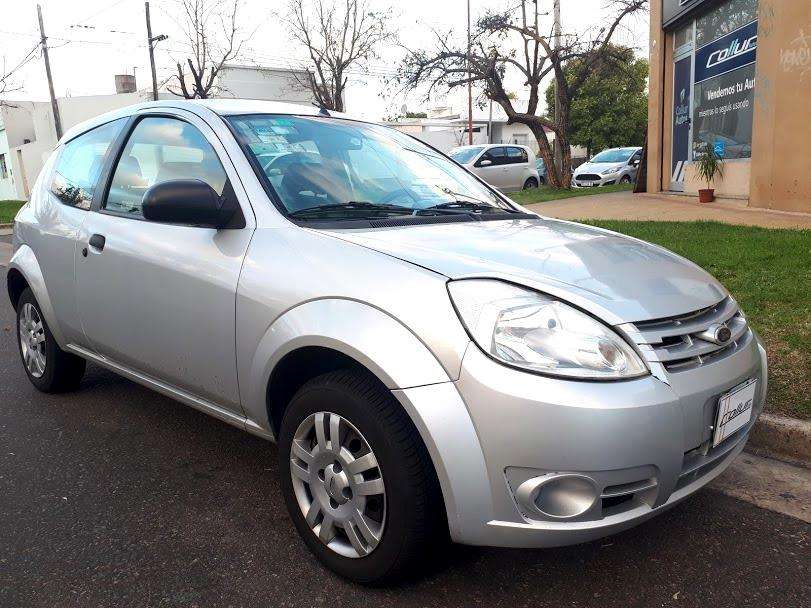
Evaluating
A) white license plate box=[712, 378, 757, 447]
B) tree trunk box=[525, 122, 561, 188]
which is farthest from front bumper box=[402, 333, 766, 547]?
tree trunk box=[525, 122, 561, 188]

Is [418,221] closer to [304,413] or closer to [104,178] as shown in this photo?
[304,413]

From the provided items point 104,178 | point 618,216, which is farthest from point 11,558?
point 618,216

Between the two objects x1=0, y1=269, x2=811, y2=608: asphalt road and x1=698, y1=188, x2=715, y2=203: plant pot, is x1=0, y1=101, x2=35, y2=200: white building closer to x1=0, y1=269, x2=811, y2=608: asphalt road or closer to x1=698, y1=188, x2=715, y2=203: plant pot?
x1=698, y1=188, x2=715, y2=203: plant pot

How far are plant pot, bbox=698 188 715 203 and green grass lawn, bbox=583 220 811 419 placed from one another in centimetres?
298

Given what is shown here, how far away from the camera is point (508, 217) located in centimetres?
307

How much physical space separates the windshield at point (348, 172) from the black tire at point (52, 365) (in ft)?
6.39

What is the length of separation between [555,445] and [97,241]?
248 centimetres

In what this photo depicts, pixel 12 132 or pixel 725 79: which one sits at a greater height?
pixel 12 132

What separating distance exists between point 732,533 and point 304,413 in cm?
163

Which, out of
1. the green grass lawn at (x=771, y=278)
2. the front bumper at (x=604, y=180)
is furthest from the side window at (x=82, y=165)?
the front bumper at (x=604, y=180)

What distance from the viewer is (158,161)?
3285mm

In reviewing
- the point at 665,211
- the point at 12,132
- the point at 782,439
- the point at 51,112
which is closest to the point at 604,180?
the point at 665,211

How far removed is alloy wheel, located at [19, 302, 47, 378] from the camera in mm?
4211

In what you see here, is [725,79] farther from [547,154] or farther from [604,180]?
[604,180]
